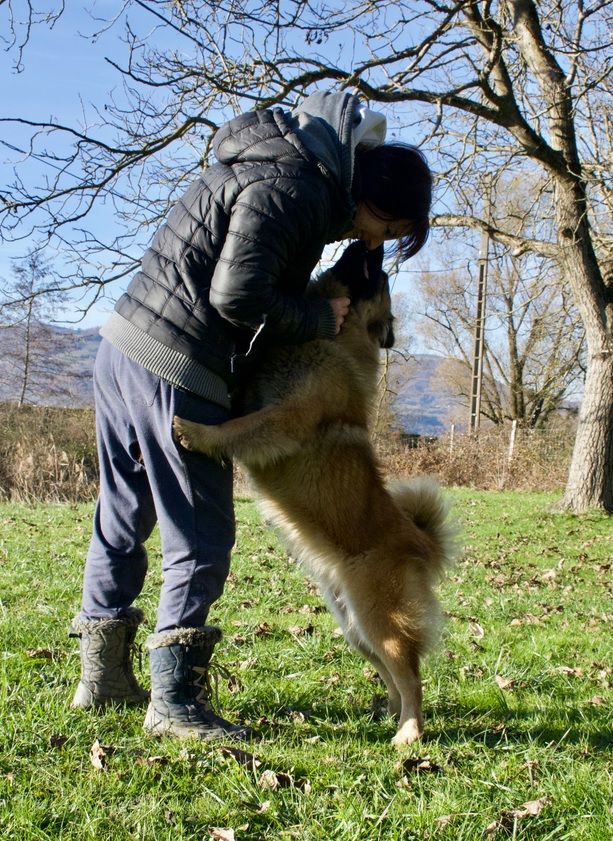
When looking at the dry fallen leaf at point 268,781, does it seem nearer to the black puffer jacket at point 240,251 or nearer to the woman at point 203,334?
the woman at point 203,334

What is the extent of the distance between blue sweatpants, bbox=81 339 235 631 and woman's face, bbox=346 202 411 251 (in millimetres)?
870

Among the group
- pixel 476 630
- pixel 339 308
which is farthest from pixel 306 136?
pixel 476 630

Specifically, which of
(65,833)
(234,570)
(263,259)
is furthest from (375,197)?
(234,570)

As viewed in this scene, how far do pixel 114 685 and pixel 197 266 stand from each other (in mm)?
1544

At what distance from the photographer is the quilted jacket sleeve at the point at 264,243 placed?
2148 millimetres

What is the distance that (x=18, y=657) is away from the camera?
10.1ft

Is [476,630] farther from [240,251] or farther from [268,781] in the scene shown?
[240,251]

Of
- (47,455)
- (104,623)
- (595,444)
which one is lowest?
(104,623)

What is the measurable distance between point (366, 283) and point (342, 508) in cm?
96

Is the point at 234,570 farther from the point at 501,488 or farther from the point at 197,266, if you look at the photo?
the point at 501,488

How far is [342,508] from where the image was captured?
2732 mm

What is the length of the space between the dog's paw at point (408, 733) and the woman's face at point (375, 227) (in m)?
1.79

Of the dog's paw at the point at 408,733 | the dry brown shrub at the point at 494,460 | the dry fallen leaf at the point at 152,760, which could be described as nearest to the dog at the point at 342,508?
the dog's paw at the point at 408,733

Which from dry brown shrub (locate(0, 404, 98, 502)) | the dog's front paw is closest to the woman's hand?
the dog's front paw
